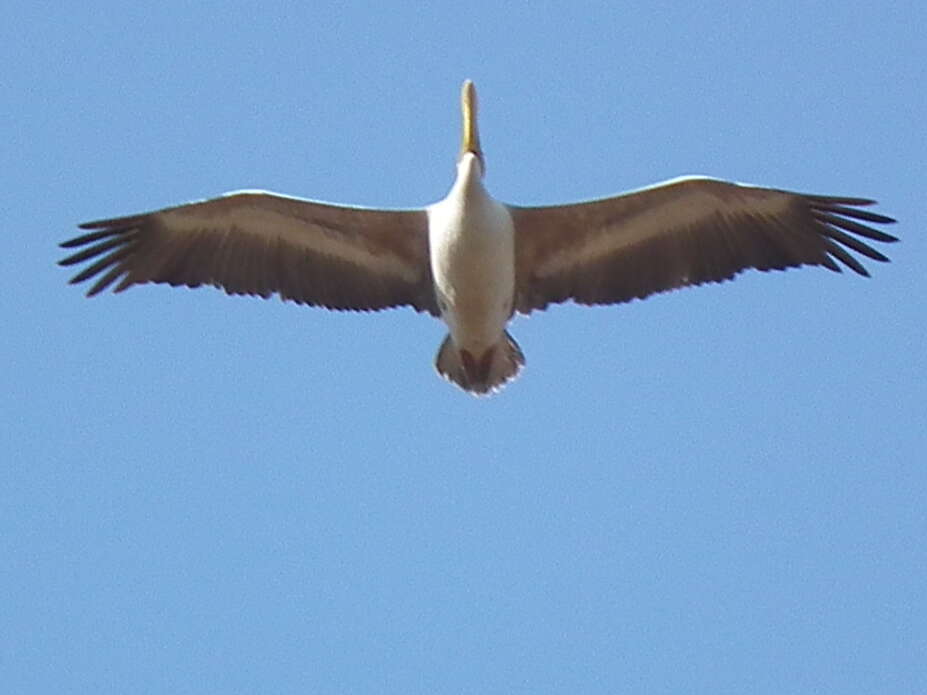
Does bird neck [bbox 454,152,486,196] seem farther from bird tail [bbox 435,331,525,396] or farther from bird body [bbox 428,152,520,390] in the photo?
bird tail [bbox 435,331,525,396]

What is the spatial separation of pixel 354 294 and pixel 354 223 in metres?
0.35

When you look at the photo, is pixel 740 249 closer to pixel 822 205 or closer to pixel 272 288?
pixel 822 205

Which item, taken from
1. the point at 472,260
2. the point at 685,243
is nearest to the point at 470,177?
the point at 472,260

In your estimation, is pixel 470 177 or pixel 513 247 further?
pixel 513 247

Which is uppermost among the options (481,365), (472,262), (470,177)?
(470,177)

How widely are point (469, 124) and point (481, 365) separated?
3.44ft

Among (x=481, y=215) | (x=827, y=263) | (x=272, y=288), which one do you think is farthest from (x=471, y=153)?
(x=827, y=263)

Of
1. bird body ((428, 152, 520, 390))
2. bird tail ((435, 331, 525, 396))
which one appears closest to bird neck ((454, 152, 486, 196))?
bird body ((428, 152, 520, 390))

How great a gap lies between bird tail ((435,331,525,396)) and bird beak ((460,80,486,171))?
0.80 meters

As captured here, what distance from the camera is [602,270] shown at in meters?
8.73

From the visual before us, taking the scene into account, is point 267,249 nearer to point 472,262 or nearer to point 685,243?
point 472,262

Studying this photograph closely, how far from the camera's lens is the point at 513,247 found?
332 inches

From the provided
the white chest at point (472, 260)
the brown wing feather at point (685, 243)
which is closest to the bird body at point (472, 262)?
the white chest at point (472, 260)

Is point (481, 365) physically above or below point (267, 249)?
below
